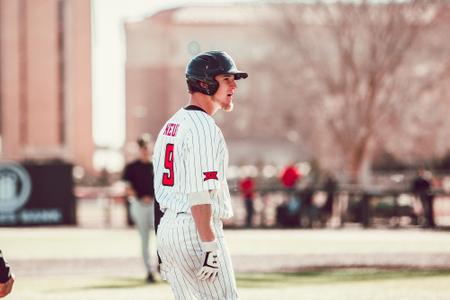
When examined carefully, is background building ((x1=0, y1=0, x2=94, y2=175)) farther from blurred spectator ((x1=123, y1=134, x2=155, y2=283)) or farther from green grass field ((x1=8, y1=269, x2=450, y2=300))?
blurred spectator ((x1=123, y1=134, x2=155, y2=283))

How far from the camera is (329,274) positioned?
1691 cm

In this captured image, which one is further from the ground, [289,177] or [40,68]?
[40,68]

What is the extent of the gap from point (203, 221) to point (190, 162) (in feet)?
1.02

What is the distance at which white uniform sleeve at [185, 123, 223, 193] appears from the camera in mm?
5902

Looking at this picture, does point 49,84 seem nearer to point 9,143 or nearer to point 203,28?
point 9,143

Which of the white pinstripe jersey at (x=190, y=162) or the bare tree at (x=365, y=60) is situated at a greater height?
the bare tree at (x=365, y=60)

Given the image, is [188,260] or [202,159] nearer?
[202,159]

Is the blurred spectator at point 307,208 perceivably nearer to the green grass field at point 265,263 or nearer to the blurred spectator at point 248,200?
the blurred spectator at point 248,200

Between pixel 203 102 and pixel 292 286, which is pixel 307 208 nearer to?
pixel 292 286

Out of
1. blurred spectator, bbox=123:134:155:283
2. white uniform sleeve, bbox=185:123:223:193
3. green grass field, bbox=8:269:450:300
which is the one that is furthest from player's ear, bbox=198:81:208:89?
blurred spectator, bbox=123:134:155:283

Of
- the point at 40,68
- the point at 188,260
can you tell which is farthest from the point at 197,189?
the point at 40,68

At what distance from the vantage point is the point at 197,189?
5.88 meters

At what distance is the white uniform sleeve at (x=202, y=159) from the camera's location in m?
5.90

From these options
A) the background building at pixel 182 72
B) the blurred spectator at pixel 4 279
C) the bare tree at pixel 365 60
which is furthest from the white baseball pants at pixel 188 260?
the background building at pixel 182 72
